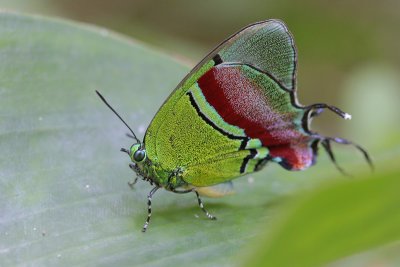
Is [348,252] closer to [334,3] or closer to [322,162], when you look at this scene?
[322,162]

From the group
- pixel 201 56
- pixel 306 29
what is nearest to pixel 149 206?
pixel 201 56

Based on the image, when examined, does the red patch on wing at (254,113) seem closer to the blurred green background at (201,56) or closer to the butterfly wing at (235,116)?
the butterfly wing at (235,116)

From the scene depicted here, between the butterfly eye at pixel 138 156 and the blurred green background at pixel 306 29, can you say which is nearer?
the butterfly eye at pixel 138 156

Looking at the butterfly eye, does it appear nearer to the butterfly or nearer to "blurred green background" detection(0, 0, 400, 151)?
the butterfly

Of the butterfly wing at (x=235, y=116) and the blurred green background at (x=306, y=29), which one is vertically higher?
the butterfly wing at (x=235, y=116)

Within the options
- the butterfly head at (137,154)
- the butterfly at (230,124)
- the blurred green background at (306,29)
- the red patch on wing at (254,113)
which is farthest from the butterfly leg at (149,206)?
the blurred green background at (306,29)

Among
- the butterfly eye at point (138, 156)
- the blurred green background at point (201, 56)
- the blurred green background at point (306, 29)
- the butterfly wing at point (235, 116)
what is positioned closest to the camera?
the blurred green background at point (201, 56)

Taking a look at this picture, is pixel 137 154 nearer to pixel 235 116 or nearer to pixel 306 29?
pixel 235 116
